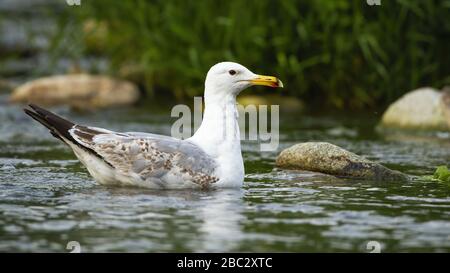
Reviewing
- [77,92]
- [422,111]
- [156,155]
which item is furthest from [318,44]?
[156,155]

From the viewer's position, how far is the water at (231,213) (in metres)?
6.94

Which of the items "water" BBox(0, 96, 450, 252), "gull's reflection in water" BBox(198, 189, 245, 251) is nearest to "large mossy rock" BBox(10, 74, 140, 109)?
"water" BBox(0, 96, 450, 252)

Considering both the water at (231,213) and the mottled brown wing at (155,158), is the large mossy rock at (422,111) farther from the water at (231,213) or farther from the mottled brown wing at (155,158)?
the mottled brown wing at (155,158)

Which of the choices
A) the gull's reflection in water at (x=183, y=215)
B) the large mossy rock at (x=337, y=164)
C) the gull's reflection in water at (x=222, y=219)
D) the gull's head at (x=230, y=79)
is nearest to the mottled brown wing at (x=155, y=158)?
the gull's reflection in water at (x=183, y=215)

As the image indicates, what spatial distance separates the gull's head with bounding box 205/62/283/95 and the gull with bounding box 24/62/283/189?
0.25 metres

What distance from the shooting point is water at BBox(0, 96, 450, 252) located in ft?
22.8

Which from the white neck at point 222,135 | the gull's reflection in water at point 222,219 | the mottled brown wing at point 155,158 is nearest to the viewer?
the gull's reflection in water at point 222,219

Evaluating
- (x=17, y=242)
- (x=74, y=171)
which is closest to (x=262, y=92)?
(x=74, y=171)

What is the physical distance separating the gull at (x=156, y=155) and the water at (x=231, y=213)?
0.40 feet

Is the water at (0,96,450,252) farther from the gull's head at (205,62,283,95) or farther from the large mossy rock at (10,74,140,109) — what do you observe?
the large mossy rock at (10,74,140,109)

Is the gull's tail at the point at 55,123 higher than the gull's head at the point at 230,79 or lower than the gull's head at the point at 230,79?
lower

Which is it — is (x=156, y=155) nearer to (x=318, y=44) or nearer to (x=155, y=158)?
(x=155, y=158)

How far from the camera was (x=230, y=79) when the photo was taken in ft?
29.8
